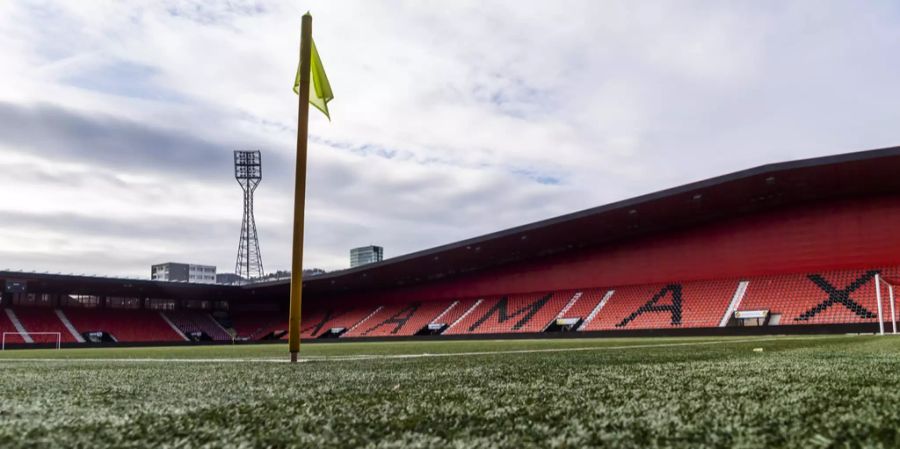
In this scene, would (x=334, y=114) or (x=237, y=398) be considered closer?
(x=237, y=398)

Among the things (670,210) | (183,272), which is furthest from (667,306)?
(183,272)

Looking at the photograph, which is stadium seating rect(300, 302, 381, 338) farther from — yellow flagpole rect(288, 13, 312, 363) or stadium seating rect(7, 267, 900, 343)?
yellow flagpole rect(288, 13, 312, 363)

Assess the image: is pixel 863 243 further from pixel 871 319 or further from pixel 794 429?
pixel 794 429

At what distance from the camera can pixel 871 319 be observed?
63.1ft

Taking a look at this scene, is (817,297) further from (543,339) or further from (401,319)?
(401,319)

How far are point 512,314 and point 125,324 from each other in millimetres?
25900

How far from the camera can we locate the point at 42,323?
35688 mm

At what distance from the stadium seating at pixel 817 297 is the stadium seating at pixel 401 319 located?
1730cm

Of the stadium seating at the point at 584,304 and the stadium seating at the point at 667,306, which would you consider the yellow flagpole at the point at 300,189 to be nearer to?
the stadium seating at the point at 667,306

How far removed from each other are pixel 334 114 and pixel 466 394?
423cm

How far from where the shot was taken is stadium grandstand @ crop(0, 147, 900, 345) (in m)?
21.5

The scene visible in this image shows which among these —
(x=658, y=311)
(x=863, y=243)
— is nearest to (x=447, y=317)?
(x=658, y=311)

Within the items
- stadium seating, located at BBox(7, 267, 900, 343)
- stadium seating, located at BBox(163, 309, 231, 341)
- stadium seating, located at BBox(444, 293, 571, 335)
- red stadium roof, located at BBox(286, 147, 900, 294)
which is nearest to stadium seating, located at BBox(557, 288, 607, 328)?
stadium seating, located at BBox(7, 267, 900, 343)

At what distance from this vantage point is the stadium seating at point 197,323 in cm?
4306
